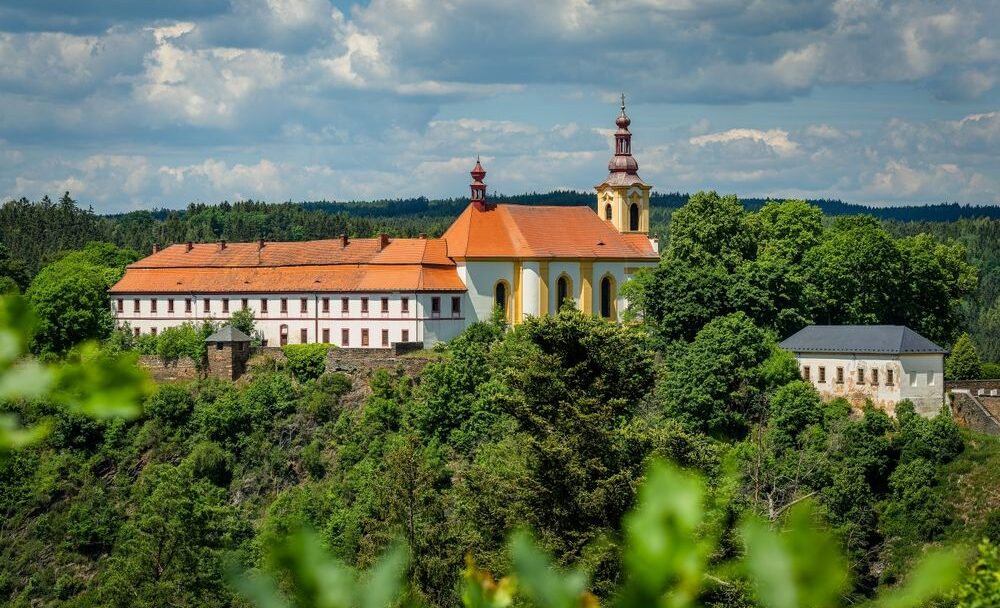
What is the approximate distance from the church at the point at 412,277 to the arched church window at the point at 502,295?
5 centimetres

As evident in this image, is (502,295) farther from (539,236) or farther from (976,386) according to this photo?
(976,386)

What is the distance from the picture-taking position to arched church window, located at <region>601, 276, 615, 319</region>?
72938 mm

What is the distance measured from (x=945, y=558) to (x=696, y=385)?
5387cm

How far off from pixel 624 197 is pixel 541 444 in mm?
44882

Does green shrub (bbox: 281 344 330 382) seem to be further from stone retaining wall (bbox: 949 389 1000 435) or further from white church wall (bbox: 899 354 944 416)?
stone retaining wall (bbox: 949 389 1000 435)

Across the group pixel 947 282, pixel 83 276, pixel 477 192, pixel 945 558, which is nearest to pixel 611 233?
pixel 477 192

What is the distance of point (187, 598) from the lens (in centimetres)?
4997

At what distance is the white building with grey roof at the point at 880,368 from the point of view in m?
53.8

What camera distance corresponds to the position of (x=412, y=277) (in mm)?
67625

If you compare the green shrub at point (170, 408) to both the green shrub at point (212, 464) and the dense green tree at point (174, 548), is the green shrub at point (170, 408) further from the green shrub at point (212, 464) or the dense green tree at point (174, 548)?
the dense green tree at point (174, 548)

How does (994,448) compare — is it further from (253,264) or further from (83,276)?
(83,276)

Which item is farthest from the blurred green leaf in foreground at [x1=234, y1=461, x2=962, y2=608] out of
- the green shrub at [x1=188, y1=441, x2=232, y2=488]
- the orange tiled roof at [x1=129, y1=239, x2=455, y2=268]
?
the orange tiled roof at [x1=129, y1=239, x2=455, y2=268]

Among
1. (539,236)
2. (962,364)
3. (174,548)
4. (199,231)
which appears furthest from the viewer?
(199,231)

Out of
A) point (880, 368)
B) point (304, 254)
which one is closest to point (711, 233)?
point (880, 368)
